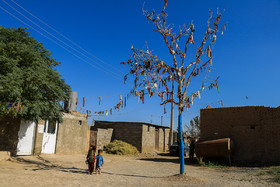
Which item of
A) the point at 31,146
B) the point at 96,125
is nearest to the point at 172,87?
the point at 31,146

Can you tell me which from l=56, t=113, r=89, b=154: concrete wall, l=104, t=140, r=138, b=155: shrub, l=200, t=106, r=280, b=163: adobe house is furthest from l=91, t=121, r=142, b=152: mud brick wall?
l=200, t=106, r=280, b=163: adobe house

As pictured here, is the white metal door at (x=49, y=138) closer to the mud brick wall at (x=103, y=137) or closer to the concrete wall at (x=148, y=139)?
the mud brick wall at (x=103, y=137)

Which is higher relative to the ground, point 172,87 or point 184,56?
point 184,56

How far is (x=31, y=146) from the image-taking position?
14719 millimetres

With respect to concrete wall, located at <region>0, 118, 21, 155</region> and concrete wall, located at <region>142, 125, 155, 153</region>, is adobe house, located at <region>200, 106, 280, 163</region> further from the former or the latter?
concrete wall, located at <region>0, 118, 21, 155</region>

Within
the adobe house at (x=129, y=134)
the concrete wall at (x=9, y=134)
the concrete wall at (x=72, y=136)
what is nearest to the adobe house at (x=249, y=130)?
the adobe house at (x=129, y=134)

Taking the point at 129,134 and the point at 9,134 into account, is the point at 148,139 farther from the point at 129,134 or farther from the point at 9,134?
the point at 9,134

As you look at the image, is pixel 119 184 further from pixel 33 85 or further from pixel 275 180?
pixel 33 85

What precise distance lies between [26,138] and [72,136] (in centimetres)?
452

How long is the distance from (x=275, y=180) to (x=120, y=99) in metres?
8.14

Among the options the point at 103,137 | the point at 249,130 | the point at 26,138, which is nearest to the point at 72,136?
the point at 26,138

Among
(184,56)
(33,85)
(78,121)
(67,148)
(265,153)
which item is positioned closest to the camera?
(184,56)

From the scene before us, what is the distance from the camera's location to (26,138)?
14.4m

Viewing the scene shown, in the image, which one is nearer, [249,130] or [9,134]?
[9,134]
